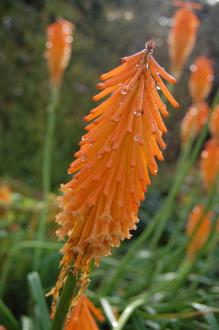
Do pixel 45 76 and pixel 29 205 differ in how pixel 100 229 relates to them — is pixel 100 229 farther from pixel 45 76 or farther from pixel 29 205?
pixel 45 76

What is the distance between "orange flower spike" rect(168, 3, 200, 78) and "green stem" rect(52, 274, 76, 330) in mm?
1950

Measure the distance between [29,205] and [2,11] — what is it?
5763mm

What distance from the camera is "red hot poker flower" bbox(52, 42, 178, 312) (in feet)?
3.32

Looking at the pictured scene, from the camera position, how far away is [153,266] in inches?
115

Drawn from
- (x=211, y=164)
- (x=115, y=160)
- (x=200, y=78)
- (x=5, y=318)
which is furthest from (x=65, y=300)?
(x=200, y=78)

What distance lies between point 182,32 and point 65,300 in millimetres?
2009

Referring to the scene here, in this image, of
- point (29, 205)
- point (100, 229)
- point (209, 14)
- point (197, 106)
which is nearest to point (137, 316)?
point (100, 229)

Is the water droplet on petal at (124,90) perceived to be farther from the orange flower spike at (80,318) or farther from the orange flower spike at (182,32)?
the orange flower spike at (182,32)

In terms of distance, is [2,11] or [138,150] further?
[2,11]

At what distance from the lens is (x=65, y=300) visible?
43.4 inches

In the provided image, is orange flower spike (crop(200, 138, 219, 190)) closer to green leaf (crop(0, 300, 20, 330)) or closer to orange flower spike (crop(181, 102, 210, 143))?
orange flower spike (crop(181, 102, 210, 143))

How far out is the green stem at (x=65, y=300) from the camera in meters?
1.09

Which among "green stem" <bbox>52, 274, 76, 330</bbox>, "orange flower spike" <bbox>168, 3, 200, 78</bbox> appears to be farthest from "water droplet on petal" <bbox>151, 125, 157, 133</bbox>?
"orange flower spike" <bbox>168, 3, 200, 78</bbox>

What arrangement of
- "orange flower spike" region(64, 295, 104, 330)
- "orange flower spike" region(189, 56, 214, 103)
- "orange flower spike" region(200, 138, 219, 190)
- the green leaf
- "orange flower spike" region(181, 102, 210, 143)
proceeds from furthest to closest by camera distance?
1. "orange flower spike" region(181, 102, 210, 143)
2. "orange flower spike" region(189, 56, 214, 103)
3. "orange flower spike" region(200, 138, 219, 190)
4. the green leaf
5. "orange flower spike" region(64, 295, 104, 330)
